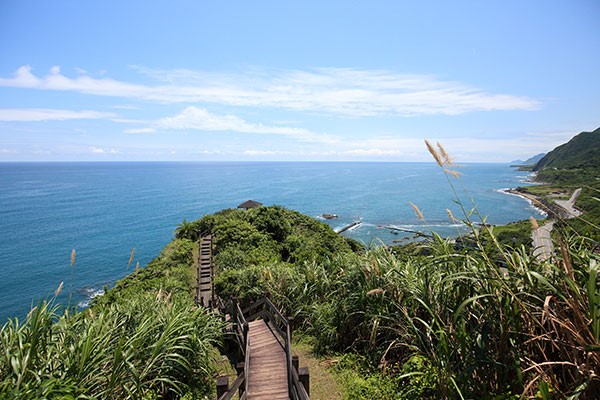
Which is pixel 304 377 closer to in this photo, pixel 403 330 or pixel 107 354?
pixel 403 330

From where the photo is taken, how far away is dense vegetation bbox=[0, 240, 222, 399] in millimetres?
3383

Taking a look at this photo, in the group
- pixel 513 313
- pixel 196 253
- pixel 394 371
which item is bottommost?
pixel 196 253

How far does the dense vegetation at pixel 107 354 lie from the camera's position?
3.38 m

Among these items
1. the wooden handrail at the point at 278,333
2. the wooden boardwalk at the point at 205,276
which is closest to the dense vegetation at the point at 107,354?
the wooden handrail at the point at 278,333

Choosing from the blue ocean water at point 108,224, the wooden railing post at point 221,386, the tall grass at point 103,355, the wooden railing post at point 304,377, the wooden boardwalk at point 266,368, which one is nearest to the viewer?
the tall grass at point 103,355

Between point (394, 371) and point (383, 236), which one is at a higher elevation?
point (394, 371)

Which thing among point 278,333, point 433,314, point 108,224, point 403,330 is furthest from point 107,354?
point 108,224

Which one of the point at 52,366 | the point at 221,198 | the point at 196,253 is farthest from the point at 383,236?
the point at 221,198

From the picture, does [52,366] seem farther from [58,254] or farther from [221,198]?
[221,198]

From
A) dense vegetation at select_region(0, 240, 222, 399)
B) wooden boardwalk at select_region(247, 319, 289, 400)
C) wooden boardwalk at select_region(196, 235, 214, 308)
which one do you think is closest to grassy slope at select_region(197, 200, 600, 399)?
wooden boardwalk at select_region(247, 319, 289, 400)

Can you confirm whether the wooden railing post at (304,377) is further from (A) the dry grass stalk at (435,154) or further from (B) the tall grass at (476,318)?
(A) the dry grass stalk at (435,154)

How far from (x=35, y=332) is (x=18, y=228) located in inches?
2642

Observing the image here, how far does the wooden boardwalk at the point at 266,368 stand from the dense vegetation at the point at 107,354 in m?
0.94

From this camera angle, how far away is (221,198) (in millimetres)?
93688
